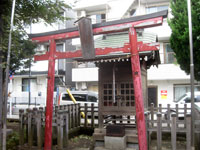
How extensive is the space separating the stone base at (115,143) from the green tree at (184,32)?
5.37m

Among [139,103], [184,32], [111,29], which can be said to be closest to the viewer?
[139,103]

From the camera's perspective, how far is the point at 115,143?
7.02 meters

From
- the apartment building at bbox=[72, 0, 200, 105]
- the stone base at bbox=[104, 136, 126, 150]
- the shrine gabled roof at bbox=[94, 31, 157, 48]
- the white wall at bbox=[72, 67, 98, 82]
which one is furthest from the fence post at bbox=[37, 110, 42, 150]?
the white wall at bbox=[72, 67, 98, 82]

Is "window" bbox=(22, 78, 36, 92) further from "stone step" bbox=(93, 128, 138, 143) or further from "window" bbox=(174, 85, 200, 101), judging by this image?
"stone step" bbox=(93, 128, 138, 143)

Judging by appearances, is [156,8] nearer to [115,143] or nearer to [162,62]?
[162,62]

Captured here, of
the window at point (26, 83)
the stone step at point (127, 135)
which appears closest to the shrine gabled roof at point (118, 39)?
the stone step at point (127, 135)

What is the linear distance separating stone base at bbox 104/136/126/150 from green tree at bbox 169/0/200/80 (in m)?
5.37

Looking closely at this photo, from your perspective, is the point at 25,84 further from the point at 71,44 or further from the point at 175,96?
the point at 175,96

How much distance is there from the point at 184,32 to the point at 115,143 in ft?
19.8

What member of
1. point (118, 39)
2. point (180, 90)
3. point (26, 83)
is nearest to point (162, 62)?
point (180, 90)

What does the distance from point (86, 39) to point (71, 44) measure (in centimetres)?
1835

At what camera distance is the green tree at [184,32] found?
9.06 m

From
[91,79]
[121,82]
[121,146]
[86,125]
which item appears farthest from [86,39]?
[91,79]

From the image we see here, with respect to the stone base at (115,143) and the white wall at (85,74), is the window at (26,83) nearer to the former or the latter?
the white wall at (85,74)
